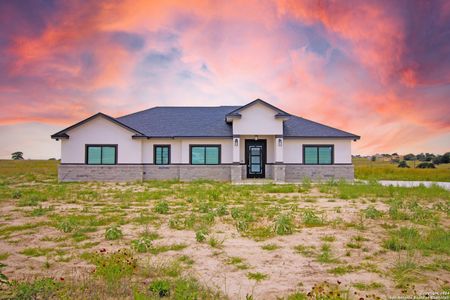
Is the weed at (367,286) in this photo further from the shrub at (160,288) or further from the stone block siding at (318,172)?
the stone block siding at (318,172)

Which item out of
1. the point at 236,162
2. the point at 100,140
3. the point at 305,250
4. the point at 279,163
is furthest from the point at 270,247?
the point at 100,140

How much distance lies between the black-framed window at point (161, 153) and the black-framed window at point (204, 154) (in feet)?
6.53

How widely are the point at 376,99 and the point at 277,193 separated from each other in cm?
1329

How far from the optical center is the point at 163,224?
7.64 metres

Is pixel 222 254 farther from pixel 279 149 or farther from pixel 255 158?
pixel 255 158

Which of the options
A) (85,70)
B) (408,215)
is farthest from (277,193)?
(85,70)

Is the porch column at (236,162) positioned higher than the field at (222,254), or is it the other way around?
the porch column at (236,162)

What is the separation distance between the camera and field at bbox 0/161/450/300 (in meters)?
3.80

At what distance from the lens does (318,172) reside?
835 inches

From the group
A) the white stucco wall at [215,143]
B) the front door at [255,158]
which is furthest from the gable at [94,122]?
the front door at [255,158]

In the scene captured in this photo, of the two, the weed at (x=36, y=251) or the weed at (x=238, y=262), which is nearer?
the weed at (x=238, y=262)

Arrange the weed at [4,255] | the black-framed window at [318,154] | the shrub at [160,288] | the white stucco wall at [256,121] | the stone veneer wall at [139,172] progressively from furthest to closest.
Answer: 1. the black-framed window at [318,154]
2. the stone veneer wall at [139,172]
3. the white stucco wall at [256,121]
4. the weed at [4,255]
5. the shrub at [160,288]

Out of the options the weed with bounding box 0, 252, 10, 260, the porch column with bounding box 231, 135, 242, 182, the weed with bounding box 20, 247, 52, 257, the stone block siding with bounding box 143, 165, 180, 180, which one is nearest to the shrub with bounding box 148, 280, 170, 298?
the weed with bounding box 20, 247, 52, 257

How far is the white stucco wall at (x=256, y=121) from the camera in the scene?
67.7 feet
